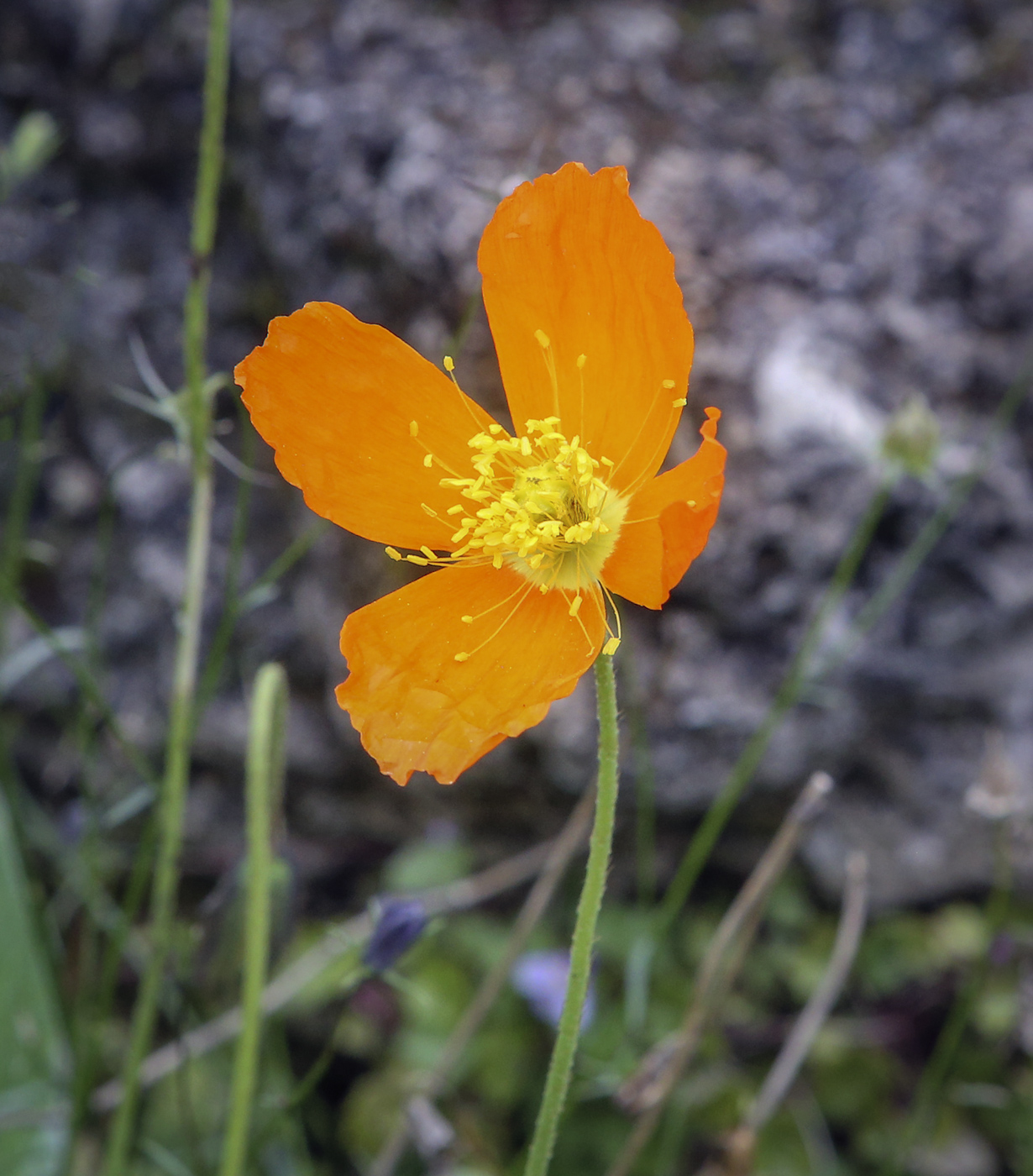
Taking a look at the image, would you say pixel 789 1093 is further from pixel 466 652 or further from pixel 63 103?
pixel 63 103

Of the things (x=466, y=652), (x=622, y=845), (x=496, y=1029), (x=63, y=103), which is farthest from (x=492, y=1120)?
(x=63, y=103)

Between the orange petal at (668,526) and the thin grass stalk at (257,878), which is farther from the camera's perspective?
the thin grass stalk at (257,878)

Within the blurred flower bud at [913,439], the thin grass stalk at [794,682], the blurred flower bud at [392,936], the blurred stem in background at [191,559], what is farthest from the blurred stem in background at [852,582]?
the blurred stem in background at [191,559]

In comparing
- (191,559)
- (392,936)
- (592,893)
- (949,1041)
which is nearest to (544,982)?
(949,1041)

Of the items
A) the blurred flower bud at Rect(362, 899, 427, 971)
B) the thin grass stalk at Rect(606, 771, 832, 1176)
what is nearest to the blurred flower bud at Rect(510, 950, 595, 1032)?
the thin grass stalk at Rect(606, 771, 832, 1176)

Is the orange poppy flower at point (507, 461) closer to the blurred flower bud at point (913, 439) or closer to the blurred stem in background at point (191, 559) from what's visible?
the blurred stem in background at point (191, 559)

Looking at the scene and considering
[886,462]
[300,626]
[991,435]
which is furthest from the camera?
[300,626]

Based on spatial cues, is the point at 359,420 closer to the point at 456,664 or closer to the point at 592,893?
the point at 456,664
